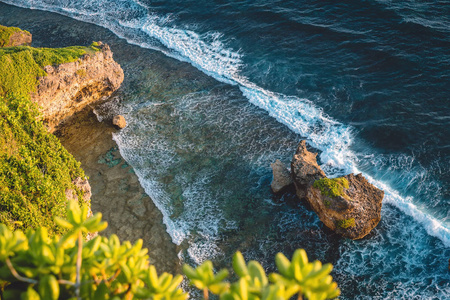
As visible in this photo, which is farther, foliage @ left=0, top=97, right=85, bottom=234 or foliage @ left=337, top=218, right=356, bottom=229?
foliage @ left=337, top=218, right=356, bottom=229

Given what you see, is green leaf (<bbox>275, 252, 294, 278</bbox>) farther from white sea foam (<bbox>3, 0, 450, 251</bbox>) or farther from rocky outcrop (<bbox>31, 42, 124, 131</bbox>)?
rocky outcrop (<bbox>31, 42, 124, 131</bbox>)

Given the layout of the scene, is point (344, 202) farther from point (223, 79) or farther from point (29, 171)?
point (223, 79)

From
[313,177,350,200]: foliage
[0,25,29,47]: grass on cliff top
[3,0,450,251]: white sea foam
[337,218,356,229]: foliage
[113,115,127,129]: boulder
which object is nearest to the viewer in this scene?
[337,218,356,229]: foliage

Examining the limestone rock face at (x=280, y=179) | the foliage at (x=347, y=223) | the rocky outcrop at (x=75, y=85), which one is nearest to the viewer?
the foliage at (x=347, y=223)

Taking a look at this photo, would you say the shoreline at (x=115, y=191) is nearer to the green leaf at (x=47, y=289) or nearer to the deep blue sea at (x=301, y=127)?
the deep blue sea at (x=301, y=127)

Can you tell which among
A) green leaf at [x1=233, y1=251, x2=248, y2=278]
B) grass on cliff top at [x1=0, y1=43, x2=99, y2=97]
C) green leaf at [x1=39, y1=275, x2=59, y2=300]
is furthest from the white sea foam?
green leaf at [x1=233, y1=251, x2=248, y2=278]

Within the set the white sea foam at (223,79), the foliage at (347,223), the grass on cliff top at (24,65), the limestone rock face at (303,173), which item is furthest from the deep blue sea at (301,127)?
the grass on cliff top at (24,65)
